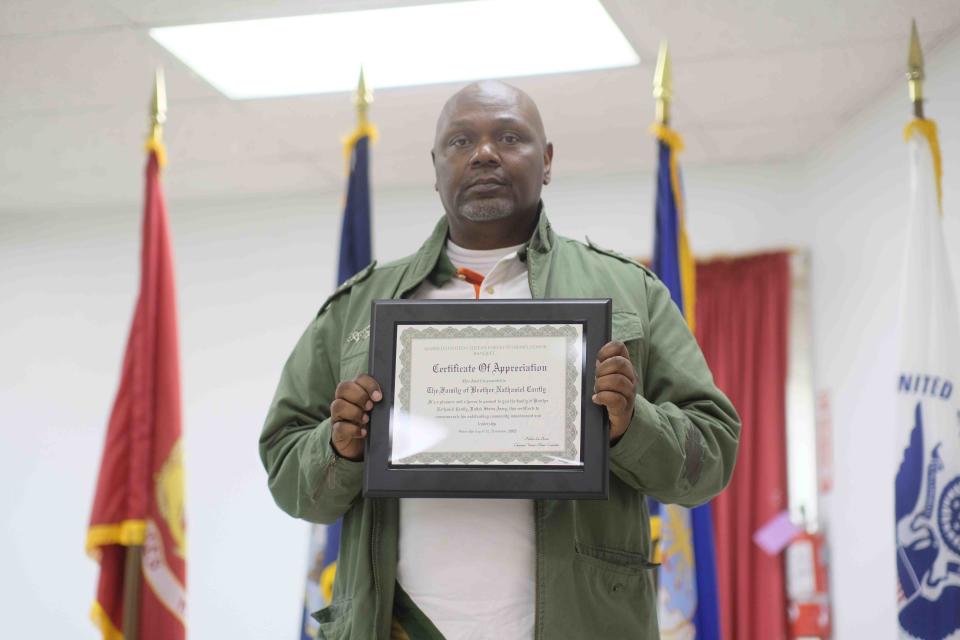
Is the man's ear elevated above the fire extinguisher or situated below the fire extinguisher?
above

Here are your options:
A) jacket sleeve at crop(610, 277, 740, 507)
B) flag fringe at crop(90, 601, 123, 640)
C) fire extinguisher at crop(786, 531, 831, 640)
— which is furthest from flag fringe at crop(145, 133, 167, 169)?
fire extinguisher at crop(786, 531, 831, 640)

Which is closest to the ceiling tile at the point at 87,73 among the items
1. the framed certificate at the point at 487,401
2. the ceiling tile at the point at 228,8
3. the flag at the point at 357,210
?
the ceiling tile at the point at 228,8

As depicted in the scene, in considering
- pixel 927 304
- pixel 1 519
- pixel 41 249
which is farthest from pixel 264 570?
pixel 927 304

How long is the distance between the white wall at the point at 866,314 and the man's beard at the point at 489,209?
249cm

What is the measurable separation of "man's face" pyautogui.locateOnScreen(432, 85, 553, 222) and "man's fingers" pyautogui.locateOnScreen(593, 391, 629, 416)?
14.6 inches

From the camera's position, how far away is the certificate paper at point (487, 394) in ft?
4.39

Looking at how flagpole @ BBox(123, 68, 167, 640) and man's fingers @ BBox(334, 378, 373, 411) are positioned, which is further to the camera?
flagpole @ BBox(123, 68, 167, 640)

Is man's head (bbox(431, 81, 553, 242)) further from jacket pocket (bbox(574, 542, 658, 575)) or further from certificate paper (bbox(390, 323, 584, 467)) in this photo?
jacket pocket (bbox(574, 542, 658, 575))

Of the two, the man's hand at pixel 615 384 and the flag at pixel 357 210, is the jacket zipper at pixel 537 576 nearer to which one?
the man's hand at pixel 615 384

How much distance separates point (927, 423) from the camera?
9.33 feet

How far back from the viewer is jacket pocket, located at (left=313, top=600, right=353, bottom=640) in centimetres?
143

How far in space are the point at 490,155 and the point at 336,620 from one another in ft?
2.09

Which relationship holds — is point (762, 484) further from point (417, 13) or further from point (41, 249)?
point (41, 249)

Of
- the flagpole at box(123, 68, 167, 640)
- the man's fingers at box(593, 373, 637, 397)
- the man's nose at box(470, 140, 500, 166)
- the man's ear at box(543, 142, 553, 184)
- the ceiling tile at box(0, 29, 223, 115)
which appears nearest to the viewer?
the man's fingers at box(593, 373, 637, 397)
